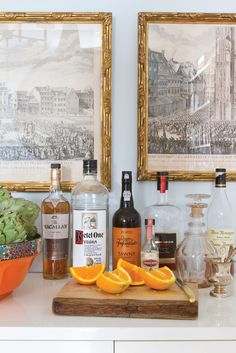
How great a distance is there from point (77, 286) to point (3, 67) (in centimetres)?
73

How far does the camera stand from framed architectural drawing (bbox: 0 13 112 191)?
1.41 meters

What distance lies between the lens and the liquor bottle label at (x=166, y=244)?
4.30ft

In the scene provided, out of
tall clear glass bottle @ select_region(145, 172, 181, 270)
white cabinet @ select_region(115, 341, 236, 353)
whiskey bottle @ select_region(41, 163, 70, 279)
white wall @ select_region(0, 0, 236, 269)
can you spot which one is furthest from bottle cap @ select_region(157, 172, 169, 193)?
white cabinet @ select_region(115, 341, 236, 353)

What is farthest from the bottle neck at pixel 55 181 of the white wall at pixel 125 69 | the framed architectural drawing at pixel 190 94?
the framed architectural drawing at pixel 190 94

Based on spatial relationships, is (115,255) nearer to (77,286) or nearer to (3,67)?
(77,286)

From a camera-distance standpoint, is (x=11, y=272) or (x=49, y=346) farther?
Result: (x=11, y=272)

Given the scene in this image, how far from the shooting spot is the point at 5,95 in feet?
4.66

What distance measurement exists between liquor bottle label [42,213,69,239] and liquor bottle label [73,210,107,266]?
0.08 metres

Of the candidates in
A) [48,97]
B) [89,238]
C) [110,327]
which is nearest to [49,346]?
[110,327]

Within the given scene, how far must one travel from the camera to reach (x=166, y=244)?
132 centimetres

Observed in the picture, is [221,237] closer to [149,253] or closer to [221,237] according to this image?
[221,237]

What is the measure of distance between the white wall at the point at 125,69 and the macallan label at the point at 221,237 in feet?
0.47

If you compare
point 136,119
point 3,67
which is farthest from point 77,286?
point 3,67

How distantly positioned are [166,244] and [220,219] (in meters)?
0.19
